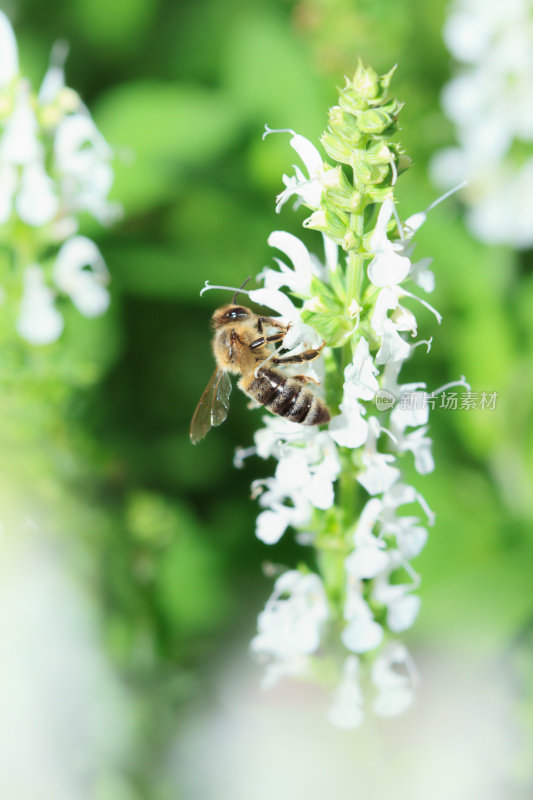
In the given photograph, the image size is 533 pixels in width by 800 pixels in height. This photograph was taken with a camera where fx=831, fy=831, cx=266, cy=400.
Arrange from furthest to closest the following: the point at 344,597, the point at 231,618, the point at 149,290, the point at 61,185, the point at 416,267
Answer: the point at 149,290 < the point at 231,618 < the point at 61,185 < the point at 344,597 < the point at 416,267

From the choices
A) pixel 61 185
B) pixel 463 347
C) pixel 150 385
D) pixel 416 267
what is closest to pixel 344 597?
pixel 416 267

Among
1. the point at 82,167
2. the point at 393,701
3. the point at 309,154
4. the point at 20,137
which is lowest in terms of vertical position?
the point at 393,701

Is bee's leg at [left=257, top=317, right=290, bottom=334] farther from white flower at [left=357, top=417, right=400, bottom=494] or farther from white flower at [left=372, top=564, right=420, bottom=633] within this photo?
white flower at [left=372, top=564, right=420, bottom=633]


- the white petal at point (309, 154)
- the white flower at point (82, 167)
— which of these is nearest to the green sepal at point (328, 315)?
the white petal at point (309, 154)

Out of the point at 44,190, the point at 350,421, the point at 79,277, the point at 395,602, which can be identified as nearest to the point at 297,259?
the point at 350,421

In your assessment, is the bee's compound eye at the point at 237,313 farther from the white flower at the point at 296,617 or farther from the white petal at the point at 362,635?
Answer: the white petal at the point at 362,635

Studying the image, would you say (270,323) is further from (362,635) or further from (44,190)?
(44,190)

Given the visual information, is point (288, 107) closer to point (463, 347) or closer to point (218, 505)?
point (463, 347)
